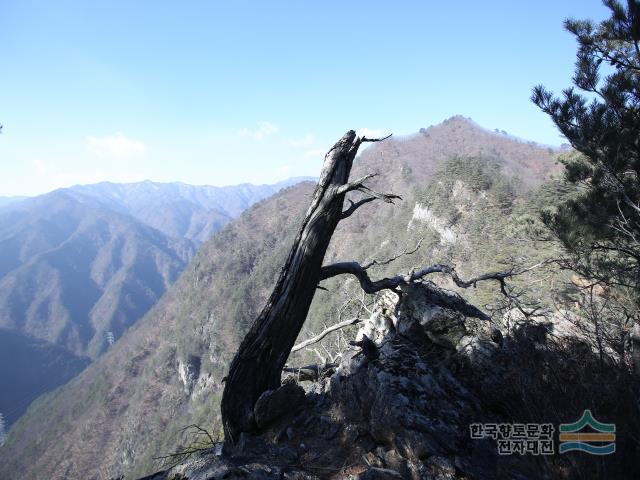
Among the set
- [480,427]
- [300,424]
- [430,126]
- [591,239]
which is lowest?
[300,424]

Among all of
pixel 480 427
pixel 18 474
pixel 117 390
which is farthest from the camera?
pixel 117 390

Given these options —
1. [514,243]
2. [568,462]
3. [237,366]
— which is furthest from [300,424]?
[514,243]

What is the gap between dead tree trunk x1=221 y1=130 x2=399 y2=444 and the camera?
16.6 ft

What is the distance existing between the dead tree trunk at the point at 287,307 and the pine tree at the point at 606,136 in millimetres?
3742

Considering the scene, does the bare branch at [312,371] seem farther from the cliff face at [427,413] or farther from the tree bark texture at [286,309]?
the tree bark texture at [286,309]

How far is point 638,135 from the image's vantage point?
5828 millimetres

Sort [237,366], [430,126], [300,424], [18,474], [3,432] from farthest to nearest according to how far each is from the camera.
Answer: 1. [430,126]
2. [3,432]
3. [18,474]
4. [237,366]
5. [300,424]

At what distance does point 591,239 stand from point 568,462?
15.4 ft

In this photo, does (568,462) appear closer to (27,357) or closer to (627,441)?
(627,441)

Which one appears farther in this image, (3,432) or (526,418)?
(3,432)
